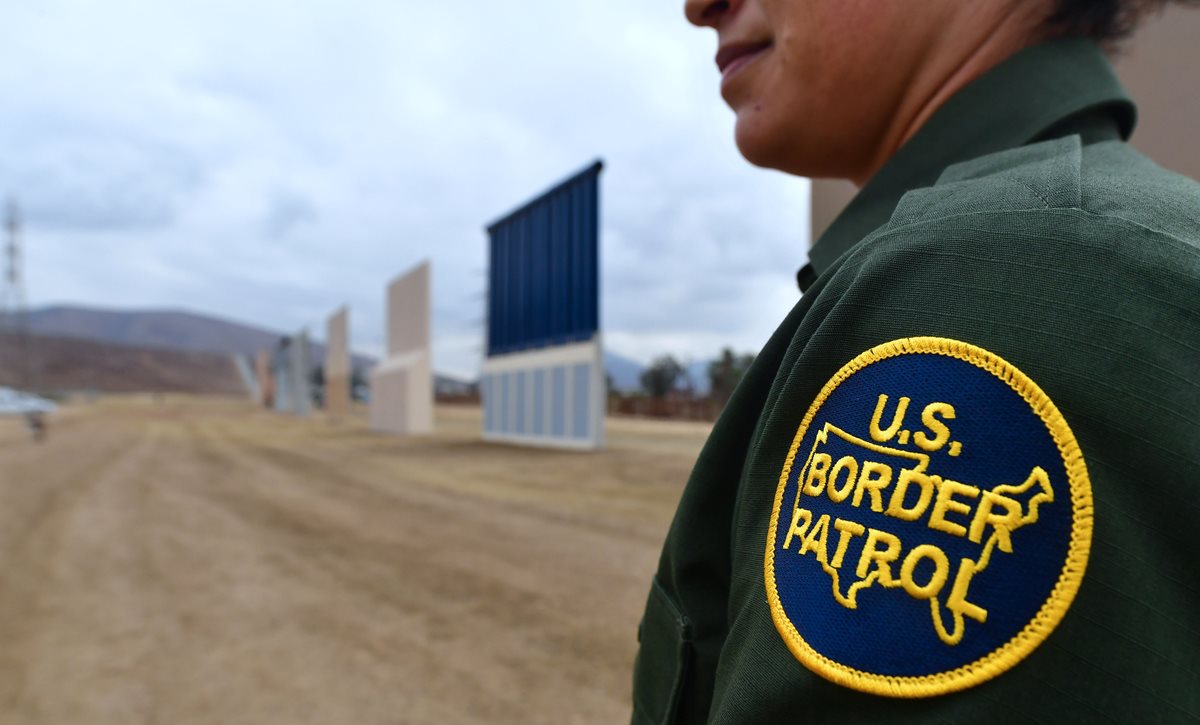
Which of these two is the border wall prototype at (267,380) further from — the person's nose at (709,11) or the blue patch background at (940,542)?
the blue patch background at (940,542)

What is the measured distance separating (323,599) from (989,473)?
4.07 m

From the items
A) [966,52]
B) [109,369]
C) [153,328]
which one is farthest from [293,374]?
[153,328]

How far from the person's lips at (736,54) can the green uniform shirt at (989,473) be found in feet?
1.50

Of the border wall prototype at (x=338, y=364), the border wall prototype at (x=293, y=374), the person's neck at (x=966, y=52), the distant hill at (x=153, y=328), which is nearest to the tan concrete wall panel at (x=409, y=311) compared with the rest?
the border wall prototype at (x=338, y=364)

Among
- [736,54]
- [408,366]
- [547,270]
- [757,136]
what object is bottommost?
[757,136]

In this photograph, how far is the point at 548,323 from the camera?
563 inches

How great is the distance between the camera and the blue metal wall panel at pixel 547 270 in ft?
42.7

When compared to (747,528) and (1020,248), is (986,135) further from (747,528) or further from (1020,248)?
(747,528)

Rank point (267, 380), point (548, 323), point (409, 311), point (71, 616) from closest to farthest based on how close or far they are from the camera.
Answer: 1. point (71, 616)
2. point (548, 323)
3. point (409, 311)
4. point (267, 380)

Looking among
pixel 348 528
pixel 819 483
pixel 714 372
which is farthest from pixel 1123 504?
pixel 714 372

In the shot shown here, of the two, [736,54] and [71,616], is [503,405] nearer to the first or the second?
[71,616]

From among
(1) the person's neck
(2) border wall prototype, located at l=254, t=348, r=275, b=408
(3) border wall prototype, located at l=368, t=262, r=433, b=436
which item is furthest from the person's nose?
(2) border wall prototype, located at l=254, t=348, r=275, b=408

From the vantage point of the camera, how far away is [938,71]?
806 mm

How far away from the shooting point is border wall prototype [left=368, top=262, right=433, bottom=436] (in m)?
18.4
